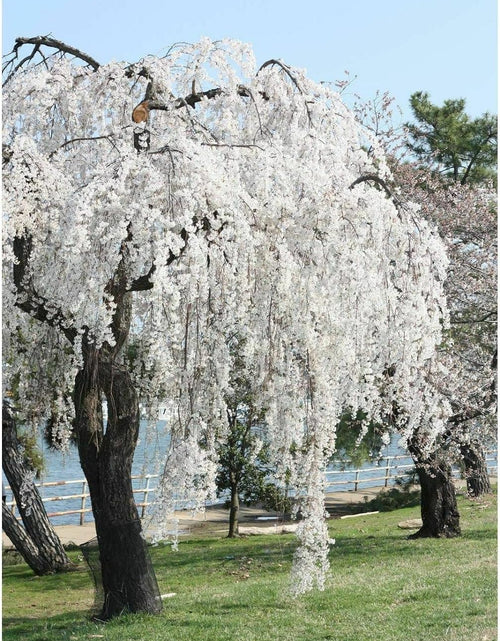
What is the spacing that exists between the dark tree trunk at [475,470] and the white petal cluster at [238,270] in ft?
16.2

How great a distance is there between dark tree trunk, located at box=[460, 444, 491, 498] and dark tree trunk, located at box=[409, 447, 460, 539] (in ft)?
1.24

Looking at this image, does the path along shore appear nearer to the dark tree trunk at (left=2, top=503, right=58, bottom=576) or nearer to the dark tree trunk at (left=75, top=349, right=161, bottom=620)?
the dark tree trunk at (left=2, top=503, right=58, bottom=576)

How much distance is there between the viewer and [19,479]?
8727 millimetres

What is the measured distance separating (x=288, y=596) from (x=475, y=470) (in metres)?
5.33

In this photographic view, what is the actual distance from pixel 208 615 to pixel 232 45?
4.07m

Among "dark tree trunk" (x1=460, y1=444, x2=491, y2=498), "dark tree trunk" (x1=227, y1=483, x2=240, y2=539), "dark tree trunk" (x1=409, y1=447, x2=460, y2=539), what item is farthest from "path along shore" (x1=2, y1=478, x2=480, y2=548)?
"dark tree trunk" (x1=409, y1=447, x2=460, y2=539)

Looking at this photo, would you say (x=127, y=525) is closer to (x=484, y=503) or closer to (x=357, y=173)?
(x=357, y=173)

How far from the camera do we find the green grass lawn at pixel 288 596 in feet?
17.6

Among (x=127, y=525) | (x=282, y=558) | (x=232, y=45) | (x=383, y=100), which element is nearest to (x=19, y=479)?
(x=282, y=558)

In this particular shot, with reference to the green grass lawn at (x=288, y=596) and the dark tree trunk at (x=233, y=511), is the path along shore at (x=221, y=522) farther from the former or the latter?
the green grass lawn at (x=288, y=596)

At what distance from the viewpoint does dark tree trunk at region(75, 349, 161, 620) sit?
555 centimetres

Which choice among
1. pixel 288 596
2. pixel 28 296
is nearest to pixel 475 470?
pixel 288 596

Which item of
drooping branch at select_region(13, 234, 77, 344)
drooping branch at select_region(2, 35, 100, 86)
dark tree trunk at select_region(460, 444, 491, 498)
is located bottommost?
dark tree trunk at select_region(460, 444, 491, 498)

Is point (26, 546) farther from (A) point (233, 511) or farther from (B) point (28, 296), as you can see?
(B) point (28, 296)
